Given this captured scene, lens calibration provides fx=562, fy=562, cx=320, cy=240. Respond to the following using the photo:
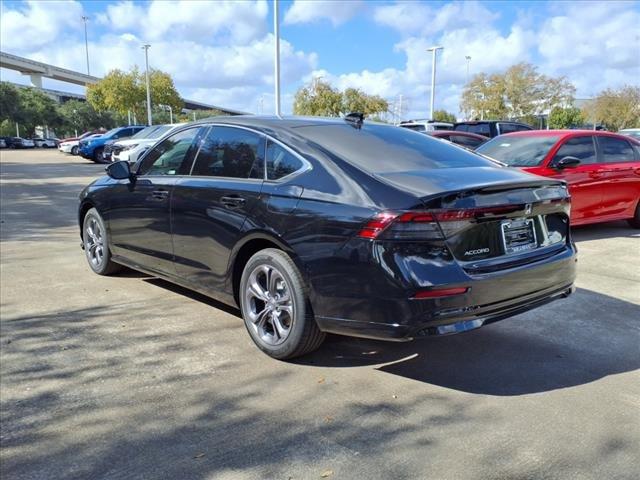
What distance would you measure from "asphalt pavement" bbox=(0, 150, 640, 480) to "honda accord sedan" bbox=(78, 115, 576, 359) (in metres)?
0.40

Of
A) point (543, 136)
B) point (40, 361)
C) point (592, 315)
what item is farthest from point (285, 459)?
point (543, 136)

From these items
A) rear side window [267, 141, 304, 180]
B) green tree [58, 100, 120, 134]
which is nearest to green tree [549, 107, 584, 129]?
rear side window [267, 141, 304, 180]

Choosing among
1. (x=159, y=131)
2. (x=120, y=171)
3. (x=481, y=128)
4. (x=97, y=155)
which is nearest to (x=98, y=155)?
(x=97, y=155)

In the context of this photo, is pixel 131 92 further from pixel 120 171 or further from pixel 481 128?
pixel 120 171

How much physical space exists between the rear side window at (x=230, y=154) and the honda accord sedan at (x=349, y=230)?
12mm

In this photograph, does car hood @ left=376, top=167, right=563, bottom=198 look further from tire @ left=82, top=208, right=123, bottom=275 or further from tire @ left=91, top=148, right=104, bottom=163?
tire @ left=91, top=148, right=104, bottom=163

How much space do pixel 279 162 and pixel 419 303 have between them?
4.79 ft

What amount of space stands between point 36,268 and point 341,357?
4068 mm

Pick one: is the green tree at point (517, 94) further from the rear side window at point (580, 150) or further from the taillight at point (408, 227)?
the taillight at point (408, 227)

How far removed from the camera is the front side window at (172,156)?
4.72 metres

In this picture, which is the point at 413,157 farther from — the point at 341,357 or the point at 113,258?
Answer: the point at 113,258

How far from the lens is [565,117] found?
5388 centimetres

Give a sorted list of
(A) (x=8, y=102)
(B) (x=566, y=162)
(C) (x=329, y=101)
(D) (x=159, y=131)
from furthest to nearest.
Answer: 1. (A) (x=8, y=102)
2. (C) (x=329, y=101)
3. (D) (x=159, y=131)
4. (B) (x=566, y=162)

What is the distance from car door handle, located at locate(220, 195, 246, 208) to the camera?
3.96 m
